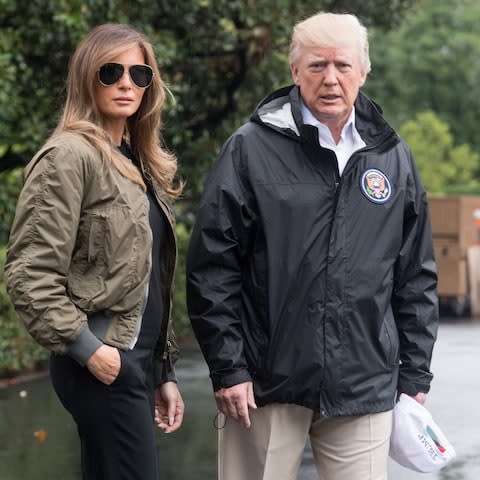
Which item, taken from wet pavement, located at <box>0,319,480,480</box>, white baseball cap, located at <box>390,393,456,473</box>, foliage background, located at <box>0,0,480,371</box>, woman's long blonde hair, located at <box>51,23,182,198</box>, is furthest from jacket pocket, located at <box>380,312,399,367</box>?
foliage background, located at <box>0,0,480,371</box>

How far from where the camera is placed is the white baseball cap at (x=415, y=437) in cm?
423

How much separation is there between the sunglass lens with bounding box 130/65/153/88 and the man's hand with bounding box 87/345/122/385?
793 millimetres

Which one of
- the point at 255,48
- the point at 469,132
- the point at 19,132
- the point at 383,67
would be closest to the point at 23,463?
the point at 19,132

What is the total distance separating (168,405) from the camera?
4.05 meters

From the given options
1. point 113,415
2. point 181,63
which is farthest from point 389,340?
point 181,63

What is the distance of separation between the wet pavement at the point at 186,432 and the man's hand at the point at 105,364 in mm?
3547

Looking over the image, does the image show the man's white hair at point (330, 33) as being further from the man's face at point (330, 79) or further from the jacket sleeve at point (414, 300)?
the jacket sleeve at point (414, 300)

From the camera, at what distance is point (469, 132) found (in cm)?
4659

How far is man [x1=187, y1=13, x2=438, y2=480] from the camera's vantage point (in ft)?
13.3

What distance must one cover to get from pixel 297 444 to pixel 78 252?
96cm

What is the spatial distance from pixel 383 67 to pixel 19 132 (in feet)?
114

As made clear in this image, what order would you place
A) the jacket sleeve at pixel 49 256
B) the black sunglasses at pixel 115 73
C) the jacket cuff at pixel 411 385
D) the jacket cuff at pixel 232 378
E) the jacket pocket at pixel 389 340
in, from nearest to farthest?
the jacket sleeve at pixel 49 256 → the black sunglasses at pixel 115 73 → the jacket cuff at pixel 232 378 → the jacket pocket at pixel 389 340 → the jacket cuff at pixel 411 385

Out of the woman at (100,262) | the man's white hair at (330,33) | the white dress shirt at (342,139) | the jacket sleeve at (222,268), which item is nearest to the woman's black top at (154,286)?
the woman at (100,262)

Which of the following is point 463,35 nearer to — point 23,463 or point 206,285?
point 23,463
